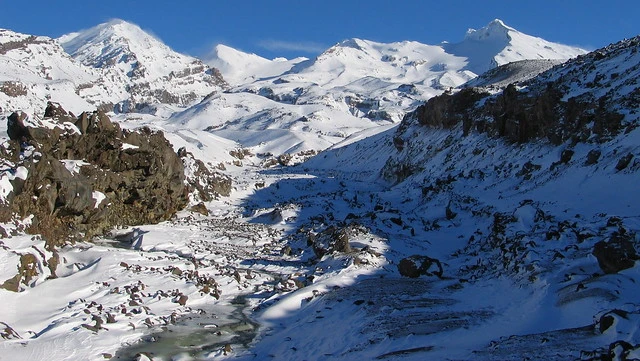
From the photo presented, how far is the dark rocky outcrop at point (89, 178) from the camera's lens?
1906cm

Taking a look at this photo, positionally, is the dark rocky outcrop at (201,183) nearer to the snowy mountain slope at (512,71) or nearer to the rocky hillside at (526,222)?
the rocky hillside at (526,222)

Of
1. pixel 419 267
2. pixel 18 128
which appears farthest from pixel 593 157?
pixel 18 128

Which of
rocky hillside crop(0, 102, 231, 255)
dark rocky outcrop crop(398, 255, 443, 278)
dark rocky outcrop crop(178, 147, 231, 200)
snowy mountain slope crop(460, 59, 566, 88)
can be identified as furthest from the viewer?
snowy mountain slope crop(460, 59, 566, 88)

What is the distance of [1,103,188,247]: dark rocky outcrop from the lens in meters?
19.1

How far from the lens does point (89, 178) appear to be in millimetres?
22406

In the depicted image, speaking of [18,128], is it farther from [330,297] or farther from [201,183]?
[330,297]

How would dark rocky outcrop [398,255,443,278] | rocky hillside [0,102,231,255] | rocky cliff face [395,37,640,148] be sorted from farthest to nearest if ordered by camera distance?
1. rocky cliff face [395,37,640,148]
2. rocky hillside [0,102,231,255]
3. dark rocky outcrop [398,255,443,278]

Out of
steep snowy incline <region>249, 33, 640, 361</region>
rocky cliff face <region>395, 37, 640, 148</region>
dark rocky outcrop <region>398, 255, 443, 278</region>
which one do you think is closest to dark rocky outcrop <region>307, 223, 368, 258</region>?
steep snowy incline <region>249, 33, 640, 361</region>

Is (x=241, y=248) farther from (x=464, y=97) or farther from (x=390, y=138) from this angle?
(x=390, y=138)

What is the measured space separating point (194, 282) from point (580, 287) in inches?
427

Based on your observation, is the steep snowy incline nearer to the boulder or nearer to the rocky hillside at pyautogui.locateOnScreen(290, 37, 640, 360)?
the rocky hillside at pyautogui.locateOnScreen(290, 37, 640, 360)

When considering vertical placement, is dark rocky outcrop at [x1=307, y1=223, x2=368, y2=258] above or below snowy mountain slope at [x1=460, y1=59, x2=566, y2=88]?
below

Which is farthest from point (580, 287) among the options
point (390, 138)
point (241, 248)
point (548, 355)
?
point (390, 138)

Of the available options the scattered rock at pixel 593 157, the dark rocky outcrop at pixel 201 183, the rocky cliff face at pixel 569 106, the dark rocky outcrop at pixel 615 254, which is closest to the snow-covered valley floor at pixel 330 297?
the dark rocky outcrop at pixel 615 254
